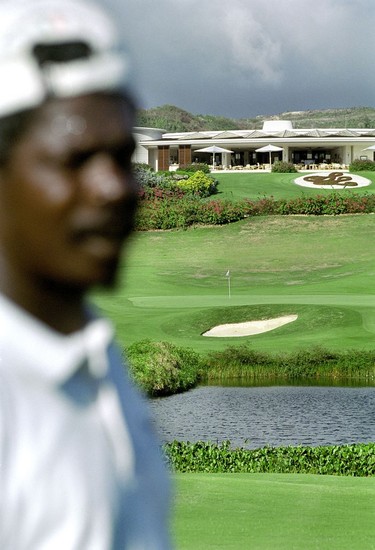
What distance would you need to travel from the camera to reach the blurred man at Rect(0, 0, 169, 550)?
1.05 meters

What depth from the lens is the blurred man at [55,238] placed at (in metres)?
1.05

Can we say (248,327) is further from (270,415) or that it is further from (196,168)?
(196,168)

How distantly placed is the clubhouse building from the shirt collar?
192 feet

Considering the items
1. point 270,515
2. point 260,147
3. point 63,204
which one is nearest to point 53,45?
point 63,204

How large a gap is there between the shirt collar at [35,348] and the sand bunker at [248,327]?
89.0 ft

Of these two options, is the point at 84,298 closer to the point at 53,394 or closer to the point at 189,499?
the point at 53,394

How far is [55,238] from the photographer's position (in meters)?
1.07

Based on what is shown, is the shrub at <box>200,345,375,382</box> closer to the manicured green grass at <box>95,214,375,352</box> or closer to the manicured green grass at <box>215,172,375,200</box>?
the manicured green grass at <box>95,214,375,352</box>

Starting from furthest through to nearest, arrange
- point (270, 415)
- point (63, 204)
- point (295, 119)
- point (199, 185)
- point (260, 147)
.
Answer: point (295, 119) < point (260, 147) < point (199, 185) < point (270, 415) < point (63, 204)

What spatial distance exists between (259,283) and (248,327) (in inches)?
249

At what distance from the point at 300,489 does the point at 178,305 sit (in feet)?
68.3

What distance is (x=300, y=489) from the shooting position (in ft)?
31.8

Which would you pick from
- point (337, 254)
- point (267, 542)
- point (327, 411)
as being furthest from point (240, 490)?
point (337, 254)

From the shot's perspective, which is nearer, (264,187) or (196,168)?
(264,187)
